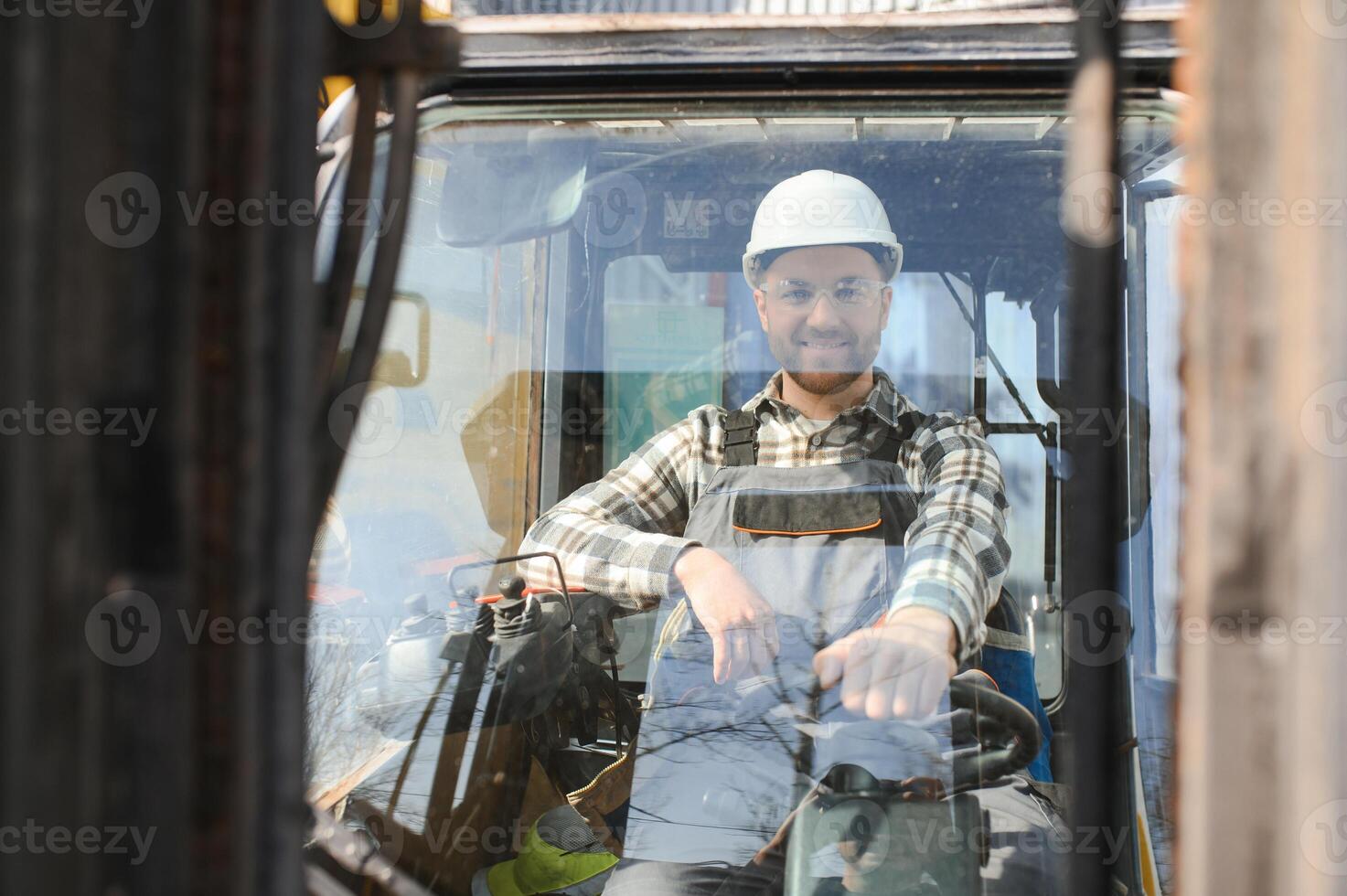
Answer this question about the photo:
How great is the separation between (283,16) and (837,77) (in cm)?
93

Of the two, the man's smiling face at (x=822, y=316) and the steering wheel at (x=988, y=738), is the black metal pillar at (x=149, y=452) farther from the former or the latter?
the man's smiling face at (x=822, y=316)

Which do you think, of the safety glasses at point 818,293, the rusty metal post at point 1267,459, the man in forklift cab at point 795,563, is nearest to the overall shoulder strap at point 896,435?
the man in forklift cab at point 795,563

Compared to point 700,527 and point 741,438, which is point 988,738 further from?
point 741,438

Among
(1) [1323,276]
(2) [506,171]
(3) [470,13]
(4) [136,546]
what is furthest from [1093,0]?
(2) [506,171]

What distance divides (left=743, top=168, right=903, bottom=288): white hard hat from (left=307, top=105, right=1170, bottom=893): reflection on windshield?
0.8 inches

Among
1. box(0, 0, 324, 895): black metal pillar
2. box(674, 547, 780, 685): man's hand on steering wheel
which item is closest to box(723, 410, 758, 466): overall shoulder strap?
box(674, 547, 780, 685): man's hand on steering wheel

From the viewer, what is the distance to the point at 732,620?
1549mm

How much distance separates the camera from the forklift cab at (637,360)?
141cm

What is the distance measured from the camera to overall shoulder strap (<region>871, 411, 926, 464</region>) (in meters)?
1.82

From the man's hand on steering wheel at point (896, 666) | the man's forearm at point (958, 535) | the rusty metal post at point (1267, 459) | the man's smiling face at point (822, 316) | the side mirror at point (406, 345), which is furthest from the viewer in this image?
the man's smiling face at point (822, 316)

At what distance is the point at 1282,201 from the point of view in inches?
19.6

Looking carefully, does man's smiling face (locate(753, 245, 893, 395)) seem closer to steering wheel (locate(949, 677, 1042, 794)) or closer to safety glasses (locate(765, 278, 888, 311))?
safety glasses (locate(765, 278, 888, 311))

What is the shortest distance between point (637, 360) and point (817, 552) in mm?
530

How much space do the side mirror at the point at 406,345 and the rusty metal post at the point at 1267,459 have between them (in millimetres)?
1344
